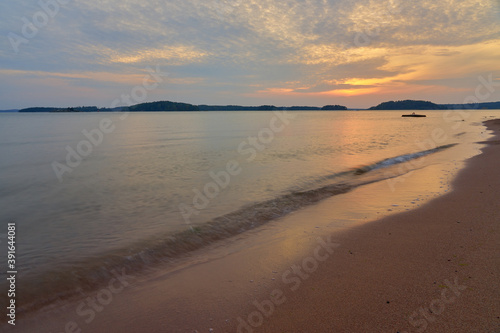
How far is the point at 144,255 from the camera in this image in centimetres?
715

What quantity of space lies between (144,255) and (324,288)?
4624 mm

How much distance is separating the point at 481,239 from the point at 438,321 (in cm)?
356

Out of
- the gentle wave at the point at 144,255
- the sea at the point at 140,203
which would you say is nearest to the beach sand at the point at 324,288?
the gentle wave at the point at 144,255

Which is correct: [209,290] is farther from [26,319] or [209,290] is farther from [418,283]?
[418,283]

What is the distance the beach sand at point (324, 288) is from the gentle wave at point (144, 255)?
0.45 meters

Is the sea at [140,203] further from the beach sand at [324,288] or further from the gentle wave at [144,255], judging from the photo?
the beach sand at [324,288]

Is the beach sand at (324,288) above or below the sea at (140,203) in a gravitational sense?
above

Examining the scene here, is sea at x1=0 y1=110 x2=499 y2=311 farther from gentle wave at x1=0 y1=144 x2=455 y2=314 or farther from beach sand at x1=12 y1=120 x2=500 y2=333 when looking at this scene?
beach sand at x1=12 y1=120 x2=500 y2=333

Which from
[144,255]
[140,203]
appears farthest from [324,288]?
[140,203]

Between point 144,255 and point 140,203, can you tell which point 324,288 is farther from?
point 140,203

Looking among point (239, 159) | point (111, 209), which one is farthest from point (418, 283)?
point (239, 159)

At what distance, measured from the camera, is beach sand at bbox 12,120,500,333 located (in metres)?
3.97

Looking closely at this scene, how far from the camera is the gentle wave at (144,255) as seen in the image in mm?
5652

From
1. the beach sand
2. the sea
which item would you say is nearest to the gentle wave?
the sea
